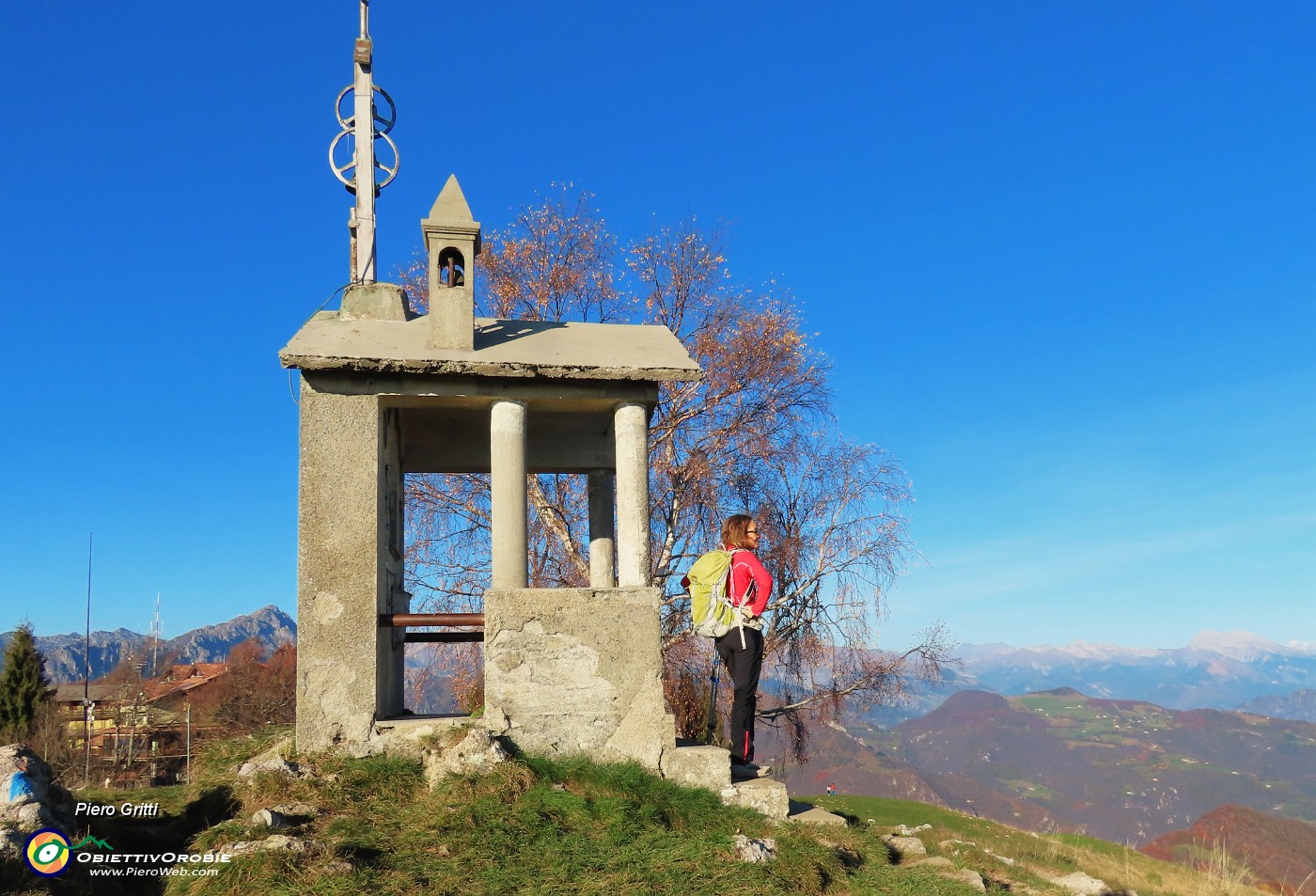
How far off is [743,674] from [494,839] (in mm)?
2640

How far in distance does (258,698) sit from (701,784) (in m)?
32.8

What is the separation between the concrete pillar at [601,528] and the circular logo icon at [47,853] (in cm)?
527

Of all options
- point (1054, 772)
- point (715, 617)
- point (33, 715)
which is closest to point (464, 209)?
point (715, 617)

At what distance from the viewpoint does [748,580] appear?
7.74 m

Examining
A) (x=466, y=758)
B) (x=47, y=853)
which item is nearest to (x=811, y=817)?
(x=466, y=758)

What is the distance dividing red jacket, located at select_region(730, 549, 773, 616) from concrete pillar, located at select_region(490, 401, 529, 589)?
1.80 metres

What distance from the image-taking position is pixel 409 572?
1723 centimetres

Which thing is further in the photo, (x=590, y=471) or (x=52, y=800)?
(x=590, y=471)

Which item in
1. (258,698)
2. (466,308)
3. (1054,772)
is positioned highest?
(466,308)

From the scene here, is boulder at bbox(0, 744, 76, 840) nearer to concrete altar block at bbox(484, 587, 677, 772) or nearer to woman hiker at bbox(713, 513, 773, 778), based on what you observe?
concrete altar block at bbox(484, 587, 677, 772)

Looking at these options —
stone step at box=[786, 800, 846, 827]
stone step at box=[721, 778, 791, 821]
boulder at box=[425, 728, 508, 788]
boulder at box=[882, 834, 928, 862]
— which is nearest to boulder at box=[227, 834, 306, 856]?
boulder at box=[425, 728, 508, 788]

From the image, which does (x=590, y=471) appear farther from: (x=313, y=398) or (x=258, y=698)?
(x=258, y=698)

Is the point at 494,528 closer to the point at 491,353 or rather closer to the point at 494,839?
the point at 491,353

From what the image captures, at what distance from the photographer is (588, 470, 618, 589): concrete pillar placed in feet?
31.9
